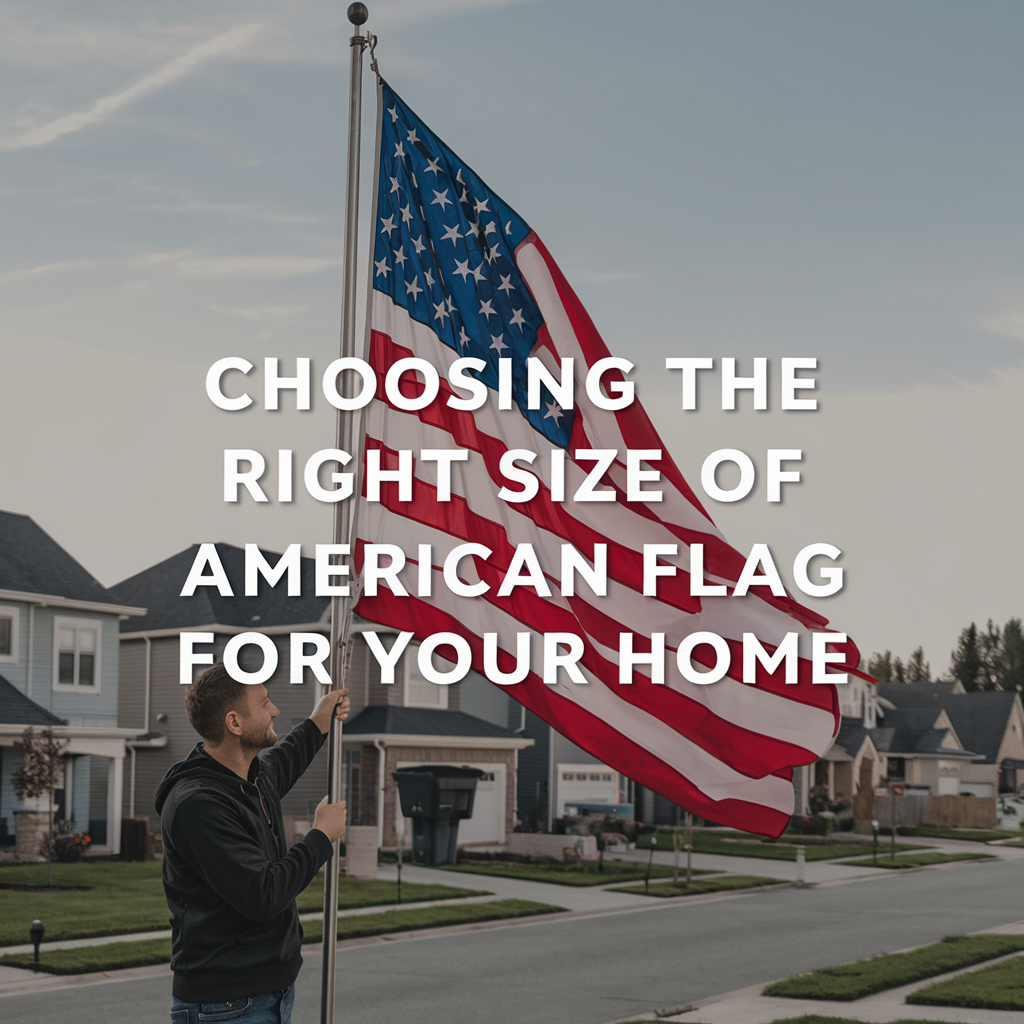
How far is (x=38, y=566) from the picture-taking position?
108ft

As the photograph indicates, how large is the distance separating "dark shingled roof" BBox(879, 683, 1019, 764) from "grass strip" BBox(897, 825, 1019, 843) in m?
19.4

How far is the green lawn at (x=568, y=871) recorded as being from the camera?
2830cm

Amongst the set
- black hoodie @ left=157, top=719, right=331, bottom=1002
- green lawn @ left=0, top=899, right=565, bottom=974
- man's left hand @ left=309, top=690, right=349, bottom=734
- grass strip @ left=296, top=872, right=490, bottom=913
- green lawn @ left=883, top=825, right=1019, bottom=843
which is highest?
man's left hand @ left=309, top=690, right=349, bottom=734

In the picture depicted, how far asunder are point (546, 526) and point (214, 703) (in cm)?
239

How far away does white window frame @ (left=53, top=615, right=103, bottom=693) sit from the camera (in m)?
32.4

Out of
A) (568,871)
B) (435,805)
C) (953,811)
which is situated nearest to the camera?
(568,871)

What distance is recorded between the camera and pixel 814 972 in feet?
50.4

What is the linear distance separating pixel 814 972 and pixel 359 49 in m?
12.6

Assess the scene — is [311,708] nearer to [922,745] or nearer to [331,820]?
[331,820]

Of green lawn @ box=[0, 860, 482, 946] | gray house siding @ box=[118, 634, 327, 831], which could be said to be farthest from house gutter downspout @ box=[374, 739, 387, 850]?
green lawn @ box=[0, 860, 482, 946]

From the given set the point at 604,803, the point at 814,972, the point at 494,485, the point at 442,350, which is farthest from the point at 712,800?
the point at 604,803

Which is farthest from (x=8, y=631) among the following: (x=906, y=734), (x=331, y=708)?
(x=906, y=734)

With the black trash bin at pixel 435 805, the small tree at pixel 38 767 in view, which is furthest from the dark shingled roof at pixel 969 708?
the small tree at pixel 38 767

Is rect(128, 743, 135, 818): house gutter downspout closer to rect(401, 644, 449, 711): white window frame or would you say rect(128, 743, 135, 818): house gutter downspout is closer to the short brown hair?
rect(401, 644, 449, 711): white window frame
